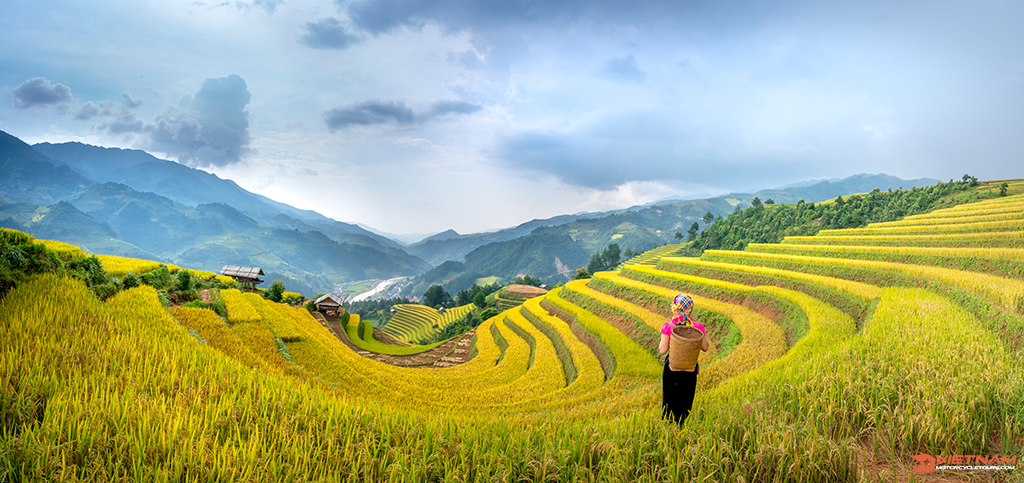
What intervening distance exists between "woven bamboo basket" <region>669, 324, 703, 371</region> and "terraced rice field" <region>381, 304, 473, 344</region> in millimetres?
51512

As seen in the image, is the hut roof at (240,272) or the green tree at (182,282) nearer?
the green tree at (182,282)

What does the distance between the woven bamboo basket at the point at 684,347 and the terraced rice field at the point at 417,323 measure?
169 ft

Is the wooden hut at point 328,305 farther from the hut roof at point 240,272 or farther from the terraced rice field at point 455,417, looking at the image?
the terraced rice field at point 455,417

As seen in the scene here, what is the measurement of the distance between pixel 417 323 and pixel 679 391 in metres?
65.1

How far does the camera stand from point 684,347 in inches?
158

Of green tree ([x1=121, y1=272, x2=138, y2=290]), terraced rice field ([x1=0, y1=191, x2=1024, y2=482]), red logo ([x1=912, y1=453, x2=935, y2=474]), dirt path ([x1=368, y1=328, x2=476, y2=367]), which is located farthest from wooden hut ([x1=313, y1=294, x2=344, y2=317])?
red logo ([x1=912, y1=453, x2=935, y2=474])

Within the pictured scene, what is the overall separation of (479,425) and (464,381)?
35.4 ft

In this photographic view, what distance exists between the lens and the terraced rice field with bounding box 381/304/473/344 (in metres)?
56.9

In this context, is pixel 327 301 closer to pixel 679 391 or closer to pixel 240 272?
pixel 240 272

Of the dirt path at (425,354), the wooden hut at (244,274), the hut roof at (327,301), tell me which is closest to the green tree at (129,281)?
the dirt path at (425,354)

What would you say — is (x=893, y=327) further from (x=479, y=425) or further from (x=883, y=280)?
(x=883, y=280)

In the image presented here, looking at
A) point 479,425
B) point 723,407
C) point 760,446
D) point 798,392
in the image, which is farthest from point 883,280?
point 479,425

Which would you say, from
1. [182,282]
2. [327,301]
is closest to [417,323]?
[327,301]

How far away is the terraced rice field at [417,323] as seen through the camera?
56.9m
